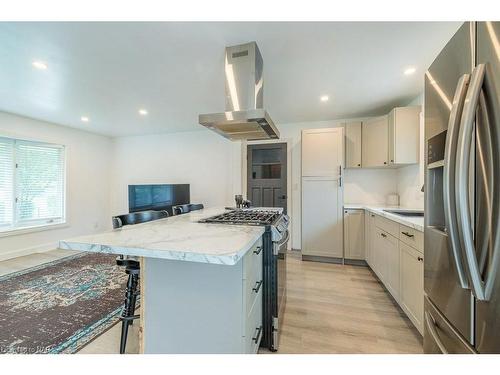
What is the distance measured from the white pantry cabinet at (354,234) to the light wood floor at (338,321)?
14.4 inches

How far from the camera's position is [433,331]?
1055 mm

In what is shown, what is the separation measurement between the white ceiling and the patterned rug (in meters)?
2.38

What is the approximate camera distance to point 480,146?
752 mm

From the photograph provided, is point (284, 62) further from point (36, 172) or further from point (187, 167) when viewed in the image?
point (36, 172)

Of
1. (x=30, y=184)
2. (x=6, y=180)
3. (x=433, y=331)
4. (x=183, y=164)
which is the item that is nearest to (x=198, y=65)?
(x=433, y=331)

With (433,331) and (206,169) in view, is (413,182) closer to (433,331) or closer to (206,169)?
(433,331)

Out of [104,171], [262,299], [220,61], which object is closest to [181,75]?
[220,61]

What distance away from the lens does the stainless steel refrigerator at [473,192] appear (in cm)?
70

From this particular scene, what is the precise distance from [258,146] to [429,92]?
336 cm

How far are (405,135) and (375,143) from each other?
45 centimetres

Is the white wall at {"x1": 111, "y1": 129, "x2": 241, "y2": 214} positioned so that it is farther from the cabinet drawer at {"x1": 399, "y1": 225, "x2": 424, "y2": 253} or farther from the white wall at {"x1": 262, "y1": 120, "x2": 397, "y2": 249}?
the cabinet drawer at {"x1": 399, "y1": 225, "x2": 424, "y2": 253}

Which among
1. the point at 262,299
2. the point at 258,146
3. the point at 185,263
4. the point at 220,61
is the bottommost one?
the point at 262,299

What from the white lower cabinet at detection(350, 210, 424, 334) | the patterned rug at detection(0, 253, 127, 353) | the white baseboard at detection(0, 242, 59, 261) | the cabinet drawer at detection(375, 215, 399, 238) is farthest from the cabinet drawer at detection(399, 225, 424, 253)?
the white baseboard at detection(0, 242, 59, 261)

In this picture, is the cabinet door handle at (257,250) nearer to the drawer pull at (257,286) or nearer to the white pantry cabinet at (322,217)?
the drawer pull at (257,286)
